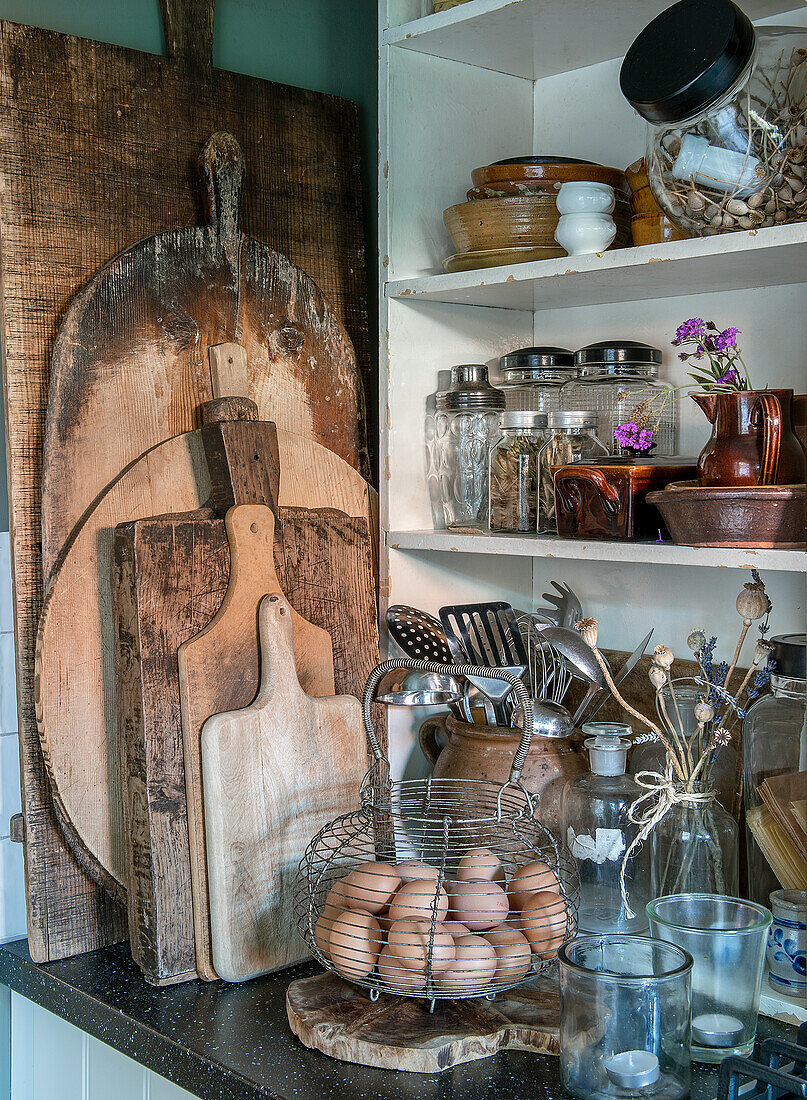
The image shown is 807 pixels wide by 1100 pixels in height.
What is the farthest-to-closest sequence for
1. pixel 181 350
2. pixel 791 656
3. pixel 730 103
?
pixel 181 350, pixel 791 656, pixel 730 103

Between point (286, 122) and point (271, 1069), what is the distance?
3.81 ft

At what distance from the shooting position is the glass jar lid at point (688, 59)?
3.22ft

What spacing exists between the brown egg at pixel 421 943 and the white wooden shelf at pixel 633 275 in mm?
706

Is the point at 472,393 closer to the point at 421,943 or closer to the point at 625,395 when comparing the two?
the point at 625,395

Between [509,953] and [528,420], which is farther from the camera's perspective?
[528,420]

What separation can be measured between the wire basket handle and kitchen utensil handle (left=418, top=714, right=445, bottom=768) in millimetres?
148

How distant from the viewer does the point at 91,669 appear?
4.01ft

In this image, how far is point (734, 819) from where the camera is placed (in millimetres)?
1213

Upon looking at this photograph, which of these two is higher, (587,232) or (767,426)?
(587,232)

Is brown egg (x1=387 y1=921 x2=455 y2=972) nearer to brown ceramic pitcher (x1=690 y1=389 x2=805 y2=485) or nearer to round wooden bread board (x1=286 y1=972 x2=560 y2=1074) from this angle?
round wooden bread board (x1=286 y1=972 x2=560 y2=1074)

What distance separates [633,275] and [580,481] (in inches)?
9.5

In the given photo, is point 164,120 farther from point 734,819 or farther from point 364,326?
point 734,819

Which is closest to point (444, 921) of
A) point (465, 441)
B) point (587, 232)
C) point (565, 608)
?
point (565, 608)

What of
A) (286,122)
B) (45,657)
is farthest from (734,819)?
(286,122)
